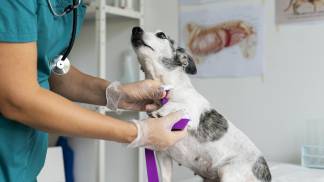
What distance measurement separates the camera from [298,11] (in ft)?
5.68

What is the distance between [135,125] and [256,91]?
1093 mm

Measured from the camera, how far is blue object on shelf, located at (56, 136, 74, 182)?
2.35 m

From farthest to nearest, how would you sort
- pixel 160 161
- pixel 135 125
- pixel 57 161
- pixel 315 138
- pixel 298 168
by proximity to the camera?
pixel 57 161 → pixel 315 138 → pixel 298 168 → pixel 160 161 → pixel 135 125

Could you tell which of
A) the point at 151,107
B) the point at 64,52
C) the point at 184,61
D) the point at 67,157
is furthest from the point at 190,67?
the point at 67,157

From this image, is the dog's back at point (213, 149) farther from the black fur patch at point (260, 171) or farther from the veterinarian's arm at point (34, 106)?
the veterinarian's arm at point (34, 106)

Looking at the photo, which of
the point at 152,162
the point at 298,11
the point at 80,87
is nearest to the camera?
the point at 152,162

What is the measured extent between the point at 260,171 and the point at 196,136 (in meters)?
0.21

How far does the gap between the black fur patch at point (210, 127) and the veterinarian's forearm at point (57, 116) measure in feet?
1.08

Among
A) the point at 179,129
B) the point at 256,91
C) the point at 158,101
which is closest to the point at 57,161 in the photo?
the point at 256,91

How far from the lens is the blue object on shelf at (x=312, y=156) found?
156 centimetres

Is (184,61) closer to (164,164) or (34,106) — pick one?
(164,164)

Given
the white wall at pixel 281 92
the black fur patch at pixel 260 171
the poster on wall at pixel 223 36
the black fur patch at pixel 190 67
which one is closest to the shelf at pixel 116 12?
the poster on wall at pixel 223 36

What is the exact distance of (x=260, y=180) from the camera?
1.13m

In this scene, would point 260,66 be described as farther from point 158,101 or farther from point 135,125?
point 135,125
